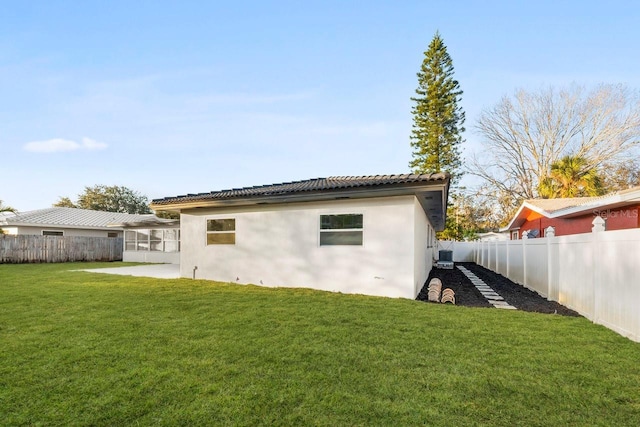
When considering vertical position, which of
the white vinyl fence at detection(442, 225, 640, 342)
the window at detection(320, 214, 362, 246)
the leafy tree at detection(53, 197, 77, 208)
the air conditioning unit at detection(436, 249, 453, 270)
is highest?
the leafy tree at detection(53, 197, 77, 208)

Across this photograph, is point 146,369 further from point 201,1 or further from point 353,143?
point 353,143

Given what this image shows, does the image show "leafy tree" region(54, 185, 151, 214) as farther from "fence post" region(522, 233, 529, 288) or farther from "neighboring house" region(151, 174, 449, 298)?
"fence post" region(522, 233, 529, 288)

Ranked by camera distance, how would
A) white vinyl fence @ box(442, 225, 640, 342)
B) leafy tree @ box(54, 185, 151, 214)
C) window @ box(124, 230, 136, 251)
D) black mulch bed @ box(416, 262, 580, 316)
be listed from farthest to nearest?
leafy tree @ box(54, 185, 151, 214) < window @ box(124, 230, 136, 251) < black mulch bed @ box(416, 262, 580, 316) < white vinyl fence @ box(442, 225, 640, 342)

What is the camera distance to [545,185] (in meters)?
23.1

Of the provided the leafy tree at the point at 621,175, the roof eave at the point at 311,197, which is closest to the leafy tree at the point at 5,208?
the roof eave at the point at 311,197

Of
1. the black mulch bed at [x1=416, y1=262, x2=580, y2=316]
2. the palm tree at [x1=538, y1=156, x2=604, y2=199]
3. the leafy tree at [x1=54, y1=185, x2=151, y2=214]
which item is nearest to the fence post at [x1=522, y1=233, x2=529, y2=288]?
the black mulch bed at [x1=416, y1=262, x2=580, y2=316]

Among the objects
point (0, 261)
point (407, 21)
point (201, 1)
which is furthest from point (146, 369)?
point (0, 261)

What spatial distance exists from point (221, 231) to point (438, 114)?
20.8m

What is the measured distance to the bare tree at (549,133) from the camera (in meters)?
24.8

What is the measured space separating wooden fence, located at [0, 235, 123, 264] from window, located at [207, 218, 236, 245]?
47.7 ft

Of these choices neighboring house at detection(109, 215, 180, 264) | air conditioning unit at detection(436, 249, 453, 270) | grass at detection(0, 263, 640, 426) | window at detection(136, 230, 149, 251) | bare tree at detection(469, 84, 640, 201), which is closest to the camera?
grass at detection(0, 263, 640, 426)

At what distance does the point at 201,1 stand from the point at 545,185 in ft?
76.5

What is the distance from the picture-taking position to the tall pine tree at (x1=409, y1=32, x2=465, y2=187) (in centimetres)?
2539

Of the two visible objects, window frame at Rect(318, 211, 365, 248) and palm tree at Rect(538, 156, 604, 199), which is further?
palm tree at Rect(538, 156, 604, 199)
